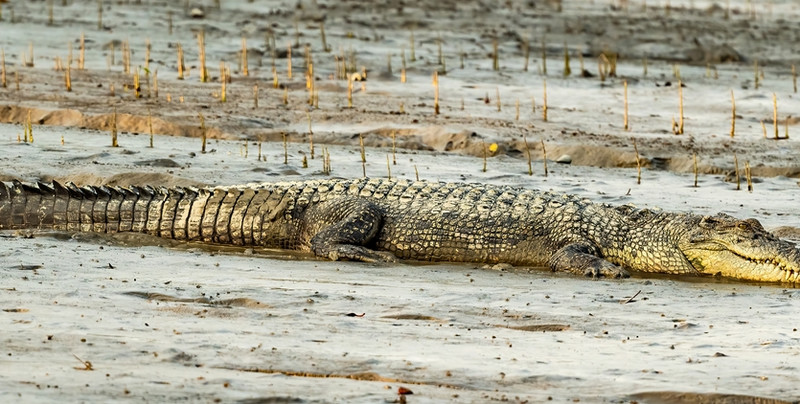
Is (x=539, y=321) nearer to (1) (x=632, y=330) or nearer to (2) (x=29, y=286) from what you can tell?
(1) (x=632, y=330)

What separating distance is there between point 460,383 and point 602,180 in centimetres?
630

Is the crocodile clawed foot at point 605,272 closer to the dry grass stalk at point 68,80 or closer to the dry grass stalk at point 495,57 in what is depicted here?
the dry grass stalk at point 68,80

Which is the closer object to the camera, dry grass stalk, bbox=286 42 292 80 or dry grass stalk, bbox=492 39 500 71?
dry grass stalk, bbox=286 42 292 80

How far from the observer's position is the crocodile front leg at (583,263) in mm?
7945

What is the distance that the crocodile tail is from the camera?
858 centimetres

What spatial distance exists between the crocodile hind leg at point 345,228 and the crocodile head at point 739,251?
1.88 meters

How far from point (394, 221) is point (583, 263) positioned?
130cm

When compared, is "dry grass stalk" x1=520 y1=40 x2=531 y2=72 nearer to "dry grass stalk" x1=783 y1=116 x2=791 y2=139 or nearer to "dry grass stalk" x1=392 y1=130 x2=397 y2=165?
"dry grass stalk" x1=783 y1=116 x2=791 y2=139

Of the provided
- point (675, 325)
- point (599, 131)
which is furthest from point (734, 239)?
point (599, 131)

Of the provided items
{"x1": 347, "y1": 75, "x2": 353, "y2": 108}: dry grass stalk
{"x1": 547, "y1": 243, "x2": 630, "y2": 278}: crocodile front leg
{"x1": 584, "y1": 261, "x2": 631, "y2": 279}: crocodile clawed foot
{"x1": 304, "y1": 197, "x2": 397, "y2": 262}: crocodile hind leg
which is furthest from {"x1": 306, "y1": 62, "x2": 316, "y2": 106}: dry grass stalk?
{"x1": 584, "y1": 261, "x2": 631, "y2": 279}: crocodile clawed foot

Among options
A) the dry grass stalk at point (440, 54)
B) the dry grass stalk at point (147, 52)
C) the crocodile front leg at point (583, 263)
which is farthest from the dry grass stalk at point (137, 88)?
the crocodile front leg at point (583, 263)

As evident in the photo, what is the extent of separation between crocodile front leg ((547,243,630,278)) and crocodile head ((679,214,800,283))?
0.53 meters

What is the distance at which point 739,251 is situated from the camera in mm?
7953

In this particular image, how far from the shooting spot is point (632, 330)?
6.11m
